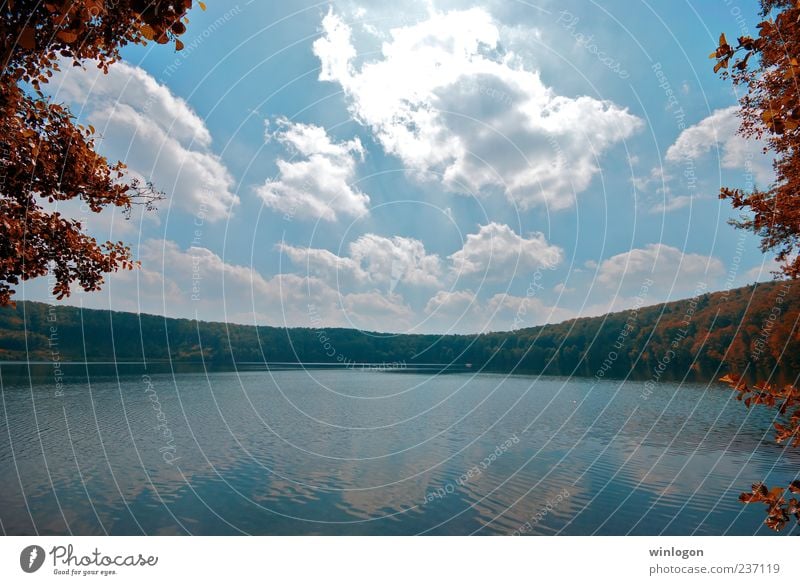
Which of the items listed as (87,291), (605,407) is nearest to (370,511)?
(87,291)

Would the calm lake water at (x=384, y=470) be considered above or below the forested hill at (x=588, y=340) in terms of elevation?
below

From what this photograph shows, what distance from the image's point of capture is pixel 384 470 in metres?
31.2

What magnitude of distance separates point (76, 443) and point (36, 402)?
1398 inches

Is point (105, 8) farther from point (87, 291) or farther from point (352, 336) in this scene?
point (352, 336)
